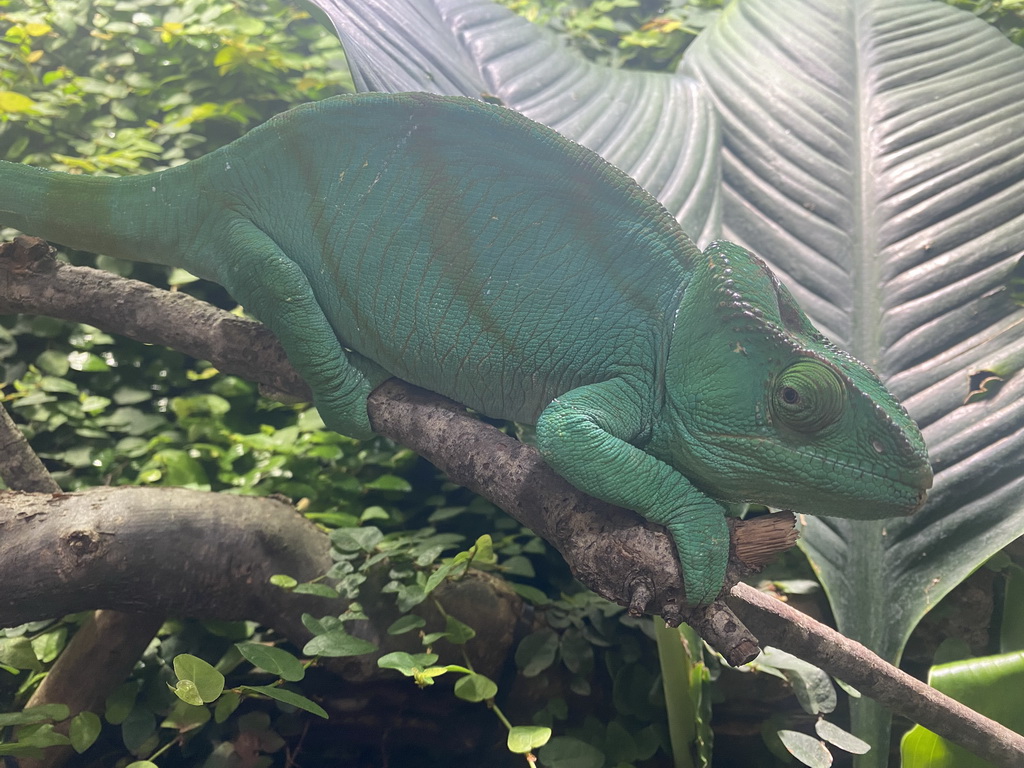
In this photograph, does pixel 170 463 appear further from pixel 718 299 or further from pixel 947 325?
pixel 947 325

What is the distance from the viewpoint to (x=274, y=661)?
1.16m

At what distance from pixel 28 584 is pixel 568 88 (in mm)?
1877

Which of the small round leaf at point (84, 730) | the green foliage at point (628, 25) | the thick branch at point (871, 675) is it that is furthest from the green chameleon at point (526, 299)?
the green foliage at point (628, 25)

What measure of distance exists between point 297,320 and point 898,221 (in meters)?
1.61

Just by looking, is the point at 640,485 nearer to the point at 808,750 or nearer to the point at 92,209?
the point at 808,750

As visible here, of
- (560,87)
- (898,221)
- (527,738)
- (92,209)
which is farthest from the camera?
(560,87)

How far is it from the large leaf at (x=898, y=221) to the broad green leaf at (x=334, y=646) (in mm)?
1025

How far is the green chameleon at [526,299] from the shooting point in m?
1.02

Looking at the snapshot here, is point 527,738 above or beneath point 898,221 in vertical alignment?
beneath

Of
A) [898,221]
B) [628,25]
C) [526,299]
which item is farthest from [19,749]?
[628,25]

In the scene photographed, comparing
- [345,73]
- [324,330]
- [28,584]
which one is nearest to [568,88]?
[345,73]

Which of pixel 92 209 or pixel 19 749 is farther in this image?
pixel 92 209

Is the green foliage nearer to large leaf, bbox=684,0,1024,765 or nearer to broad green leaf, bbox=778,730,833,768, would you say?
large leaf, bbox=684,0,1024,765

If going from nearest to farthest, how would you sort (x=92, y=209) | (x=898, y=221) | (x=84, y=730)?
(x=84, y=730) < (x=92, y=209) < (x=898, y=221)
